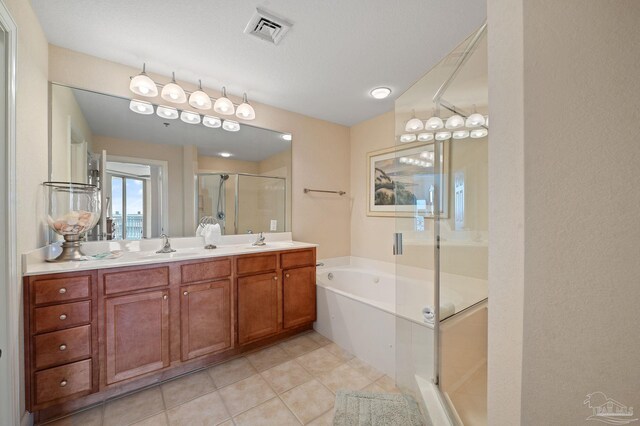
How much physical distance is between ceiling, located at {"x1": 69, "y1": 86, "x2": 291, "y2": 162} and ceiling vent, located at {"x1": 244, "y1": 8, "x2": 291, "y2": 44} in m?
1.00

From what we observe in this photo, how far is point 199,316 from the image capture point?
1.78 metres

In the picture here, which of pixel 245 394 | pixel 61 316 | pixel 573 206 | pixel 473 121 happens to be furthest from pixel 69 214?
pixel 473 121

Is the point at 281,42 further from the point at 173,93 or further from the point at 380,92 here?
the point at 380,92

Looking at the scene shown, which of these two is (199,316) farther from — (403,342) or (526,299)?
(526,299)

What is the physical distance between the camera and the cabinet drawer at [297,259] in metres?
2.24

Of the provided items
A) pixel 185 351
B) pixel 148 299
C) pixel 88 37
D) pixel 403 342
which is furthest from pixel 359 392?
pixel 88 37

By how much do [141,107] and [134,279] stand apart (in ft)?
4.54

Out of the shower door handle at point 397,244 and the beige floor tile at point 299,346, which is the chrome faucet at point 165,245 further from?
the shower door handle at point 397,244

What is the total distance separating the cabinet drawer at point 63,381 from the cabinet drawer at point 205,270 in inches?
26.2

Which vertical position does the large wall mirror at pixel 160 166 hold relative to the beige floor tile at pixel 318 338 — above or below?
above

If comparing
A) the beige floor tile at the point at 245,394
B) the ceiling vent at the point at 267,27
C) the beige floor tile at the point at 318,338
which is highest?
the ceiling vent at the point at 267,27

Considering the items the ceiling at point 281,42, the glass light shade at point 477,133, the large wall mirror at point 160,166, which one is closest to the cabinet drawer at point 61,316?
the large wall mirror at point 160,166

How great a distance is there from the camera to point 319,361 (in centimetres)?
196

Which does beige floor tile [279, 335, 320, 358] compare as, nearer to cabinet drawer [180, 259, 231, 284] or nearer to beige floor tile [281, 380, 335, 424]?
beige floor tile [281, 380, 335, 424]
